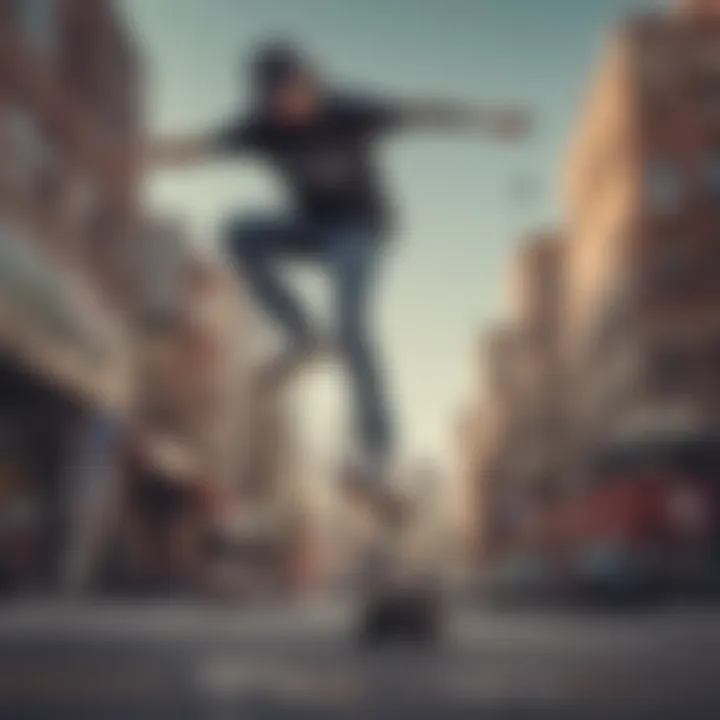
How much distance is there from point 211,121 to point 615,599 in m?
1.36

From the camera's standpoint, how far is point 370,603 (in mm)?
1792

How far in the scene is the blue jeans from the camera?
62.8 inches

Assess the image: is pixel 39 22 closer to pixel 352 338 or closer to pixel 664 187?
pixel 352 338

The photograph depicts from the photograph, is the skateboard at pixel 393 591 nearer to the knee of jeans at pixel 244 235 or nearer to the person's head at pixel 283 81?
Answer: the knee of jeans at pixel 244 235

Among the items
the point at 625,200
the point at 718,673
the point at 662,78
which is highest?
the point at 662,78

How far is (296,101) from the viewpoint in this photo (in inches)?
62.4

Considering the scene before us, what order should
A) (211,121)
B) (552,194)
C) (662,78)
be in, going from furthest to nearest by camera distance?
(662,78) < (552,194) < (211,121)

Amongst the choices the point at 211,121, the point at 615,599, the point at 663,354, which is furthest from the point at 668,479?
the point at 211,121

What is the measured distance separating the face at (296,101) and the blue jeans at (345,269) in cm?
14

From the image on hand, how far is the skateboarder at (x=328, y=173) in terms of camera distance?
5.14 feet

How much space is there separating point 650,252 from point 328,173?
0.83m

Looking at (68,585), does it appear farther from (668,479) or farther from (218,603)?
(668,479)

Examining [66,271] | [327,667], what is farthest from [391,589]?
[66,271]

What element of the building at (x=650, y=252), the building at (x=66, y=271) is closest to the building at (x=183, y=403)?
the building at (x=66, y=271)
